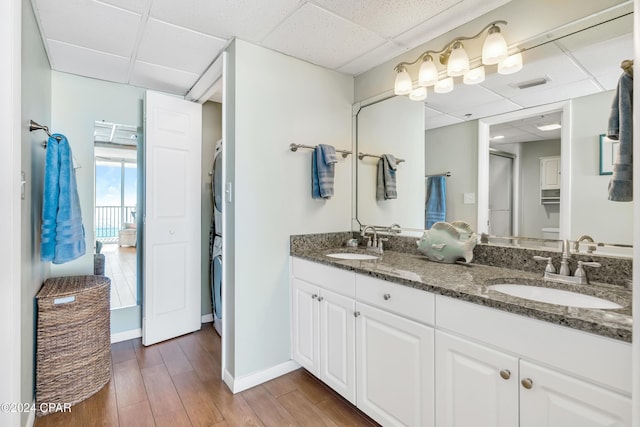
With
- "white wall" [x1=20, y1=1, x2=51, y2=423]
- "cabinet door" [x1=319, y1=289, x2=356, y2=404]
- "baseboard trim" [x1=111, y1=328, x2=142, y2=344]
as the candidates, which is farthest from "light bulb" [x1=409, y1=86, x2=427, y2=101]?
"baseboard trim" [x1=111, y1=328, x2=142, y2=344]

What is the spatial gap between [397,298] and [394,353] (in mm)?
258

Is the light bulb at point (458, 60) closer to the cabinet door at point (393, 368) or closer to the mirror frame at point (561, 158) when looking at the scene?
the mirror frame at point (561, 158)

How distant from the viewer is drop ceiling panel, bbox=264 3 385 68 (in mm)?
1762

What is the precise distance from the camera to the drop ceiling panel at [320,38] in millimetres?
1762

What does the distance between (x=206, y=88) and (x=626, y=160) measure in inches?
104

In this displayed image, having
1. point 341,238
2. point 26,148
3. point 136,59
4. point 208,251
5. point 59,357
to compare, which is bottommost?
point 59,357

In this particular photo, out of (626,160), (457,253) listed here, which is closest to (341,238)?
(457,253)

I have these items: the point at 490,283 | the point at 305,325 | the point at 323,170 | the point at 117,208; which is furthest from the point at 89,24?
the point at 490,283

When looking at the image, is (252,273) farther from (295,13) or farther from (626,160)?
(626,160)

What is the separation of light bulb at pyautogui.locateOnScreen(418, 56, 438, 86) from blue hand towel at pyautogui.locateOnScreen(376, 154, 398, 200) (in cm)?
58

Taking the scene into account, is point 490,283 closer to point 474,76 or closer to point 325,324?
point 325,324

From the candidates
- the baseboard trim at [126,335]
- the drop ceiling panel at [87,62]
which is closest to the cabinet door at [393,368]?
the baseboard trim at [126,335]

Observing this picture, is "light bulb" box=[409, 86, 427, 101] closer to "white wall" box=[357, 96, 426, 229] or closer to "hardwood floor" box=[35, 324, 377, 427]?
"white wall" box=[357, 96, 426, 229]

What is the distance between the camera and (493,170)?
71.3 inches
